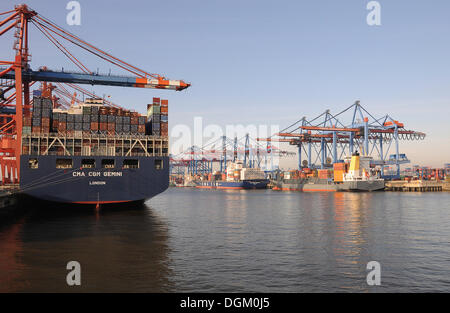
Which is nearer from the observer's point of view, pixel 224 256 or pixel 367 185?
pixel 224 256

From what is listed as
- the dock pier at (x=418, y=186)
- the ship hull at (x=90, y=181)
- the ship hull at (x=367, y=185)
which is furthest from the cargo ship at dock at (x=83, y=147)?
the dock pier at (x=418, y=186)

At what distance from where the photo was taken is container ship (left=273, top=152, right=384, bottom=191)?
364ft

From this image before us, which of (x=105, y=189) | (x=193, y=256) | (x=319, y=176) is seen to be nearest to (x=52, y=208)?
(x=105, y=189)

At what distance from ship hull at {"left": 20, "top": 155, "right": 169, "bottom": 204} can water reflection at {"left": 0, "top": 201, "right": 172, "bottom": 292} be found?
6.52m

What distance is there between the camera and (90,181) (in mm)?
43219

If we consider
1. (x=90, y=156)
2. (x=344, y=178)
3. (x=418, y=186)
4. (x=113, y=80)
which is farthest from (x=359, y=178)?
(x=90, y=156)

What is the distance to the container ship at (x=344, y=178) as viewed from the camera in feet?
364

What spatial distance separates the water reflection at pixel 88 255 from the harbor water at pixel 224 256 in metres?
0.05

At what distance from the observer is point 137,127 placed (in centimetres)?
4903

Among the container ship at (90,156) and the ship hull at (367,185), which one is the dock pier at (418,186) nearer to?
the ship hull at (367,185)

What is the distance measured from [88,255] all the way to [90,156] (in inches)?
1009

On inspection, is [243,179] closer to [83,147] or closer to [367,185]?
[367,185]

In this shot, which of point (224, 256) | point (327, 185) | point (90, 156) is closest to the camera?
point (224, 256)

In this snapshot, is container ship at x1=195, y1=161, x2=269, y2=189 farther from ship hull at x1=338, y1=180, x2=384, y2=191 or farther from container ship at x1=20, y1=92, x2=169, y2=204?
container ship at x1=20, y1=92, x2=169, y2=204
